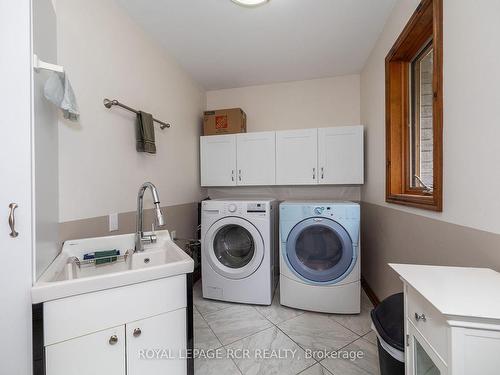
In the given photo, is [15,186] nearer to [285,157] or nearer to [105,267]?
[105,267]

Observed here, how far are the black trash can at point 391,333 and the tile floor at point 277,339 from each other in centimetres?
49

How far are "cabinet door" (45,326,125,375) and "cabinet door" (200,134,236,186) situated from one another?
190cm

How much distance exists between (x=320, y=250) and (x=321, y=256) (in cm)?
5

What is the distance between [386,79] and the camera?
69.2 inches

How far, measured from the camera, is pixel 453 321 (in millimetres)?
560

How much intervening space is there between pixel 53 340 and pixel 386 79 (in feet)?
8.04

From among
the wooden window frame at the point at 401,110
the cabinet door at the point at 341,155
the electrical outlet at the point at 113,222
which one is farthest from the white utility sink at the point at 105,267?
the cabinet door at the point at 341,155

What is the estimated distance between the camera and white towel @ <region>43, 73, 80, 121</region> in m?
0.98

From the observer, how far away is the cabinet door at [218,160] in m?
2.64

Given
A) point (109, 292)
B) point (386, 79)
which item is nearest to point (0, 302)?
point (109, 292)

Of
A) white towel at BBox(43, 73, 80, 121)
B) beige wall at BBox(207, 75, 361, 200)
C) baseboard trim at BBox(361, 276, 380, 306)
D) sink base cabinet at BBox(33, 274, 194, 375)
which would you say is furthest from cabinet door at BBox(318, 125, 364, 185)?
white towel at BBox(43, 73, 80, 121)

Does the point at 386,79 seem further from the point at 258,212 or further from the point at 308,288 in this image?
the point at 308,288

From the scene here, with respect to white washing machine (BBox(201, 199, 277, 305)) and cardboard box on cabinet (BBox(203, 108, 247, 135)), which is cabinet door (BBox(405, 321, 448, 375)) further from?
cardboard box on cabinet (BBox(203, 108, 247, 135))

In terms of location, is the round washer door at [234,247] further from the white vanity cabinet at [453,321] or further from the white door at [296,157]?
the white vanity cabinet at [453,321]
